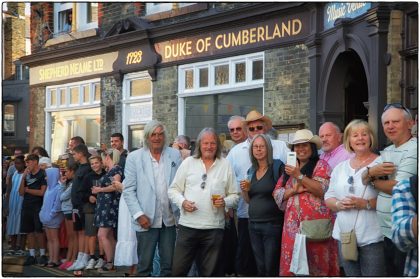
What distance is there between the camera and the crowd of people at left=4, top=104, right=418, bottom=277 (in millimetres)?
6496

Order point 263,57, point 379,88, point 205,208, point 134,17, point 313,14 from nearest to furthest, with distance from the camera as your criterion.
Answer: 1. point 205,208
2. point 379,88
3. point 313,14
4. point 263,57
5. point 134,17

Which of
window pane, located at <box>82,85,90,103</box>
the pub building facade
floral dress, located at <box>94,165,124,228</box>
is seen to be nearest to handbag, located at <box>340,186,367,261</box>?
floral dress, located at <box>94,165,124,228</box>

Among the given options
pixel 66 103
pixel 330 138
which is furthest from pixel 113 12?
pixel 330 138

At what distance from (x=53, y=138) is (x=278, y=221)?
47.9 feet

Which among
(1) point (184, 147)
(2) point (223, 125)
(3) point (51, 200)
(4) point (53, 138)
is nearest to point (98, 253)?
(3) point (51, 200)

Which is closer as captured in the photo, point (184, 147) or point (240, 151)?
point (240, 151)

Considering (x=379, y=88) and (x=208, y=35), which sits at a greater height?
(x=208, y=35)

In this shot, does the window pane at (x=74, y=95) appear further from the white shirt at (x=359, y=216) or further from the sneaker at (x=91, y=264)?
the white shirt at (x=359, y=216)

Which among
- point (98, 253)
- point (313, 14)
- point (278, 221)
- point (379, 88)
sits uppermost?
point (313, 14)

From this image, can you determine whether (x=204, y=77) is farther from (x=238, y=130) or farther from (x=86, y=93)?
(x=238, y=130)

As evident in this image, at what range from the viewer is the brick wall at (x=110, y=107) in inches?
758

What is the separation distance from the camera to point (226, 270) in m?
9.02

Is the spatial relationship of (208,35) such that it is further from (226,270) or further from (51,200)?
(226,270)

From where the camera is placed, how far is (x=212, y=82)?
663 inches
